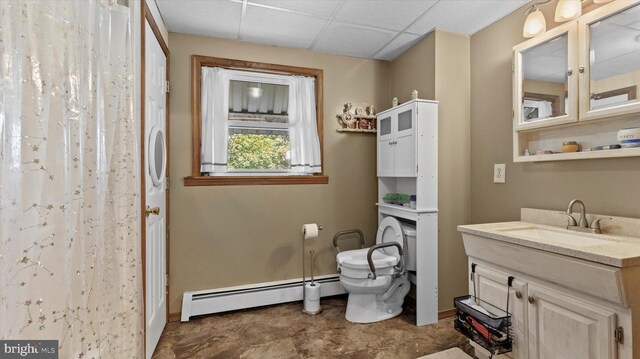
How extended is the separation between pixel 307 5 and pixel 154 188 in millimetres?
1664

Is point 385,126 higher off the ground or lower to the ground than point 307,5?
lower

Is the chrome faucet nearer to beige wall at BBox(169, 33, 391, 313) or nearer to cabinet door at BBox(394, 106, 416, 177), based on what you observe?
cabinet door at BBox(394, 106, 416, 177)

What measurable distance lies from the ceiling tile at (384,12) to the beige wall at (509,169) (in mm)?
657

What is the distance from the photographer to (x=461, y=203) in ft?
8.07

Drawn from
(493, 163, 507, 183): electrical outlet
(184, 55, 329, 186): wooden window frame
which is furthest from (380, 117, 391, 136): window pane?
(493, 163, 507, 183): electrical outlet

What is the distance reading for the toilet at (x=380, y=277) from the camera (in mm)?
2275

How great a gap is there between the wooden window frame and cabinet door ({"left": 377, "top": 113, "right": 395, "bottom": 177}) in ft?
1.82

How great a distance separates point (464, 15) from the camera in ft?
7.05

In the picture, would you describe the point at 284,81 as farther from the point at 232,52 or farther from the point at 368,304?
the point at 368,304

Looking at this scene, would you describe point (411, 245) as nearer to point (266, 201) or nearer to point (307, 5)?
point (266, 201)

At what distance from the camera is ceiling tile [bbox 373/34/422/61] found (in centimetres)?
250

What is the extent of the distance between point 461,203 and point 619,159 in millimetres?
1065

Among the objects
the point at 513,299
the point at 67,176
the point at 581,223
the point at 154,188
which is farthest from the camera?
the point at 154,188

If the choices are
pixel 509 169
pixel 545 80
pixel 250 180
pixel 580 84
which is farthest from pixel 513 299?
pixel 250 180
